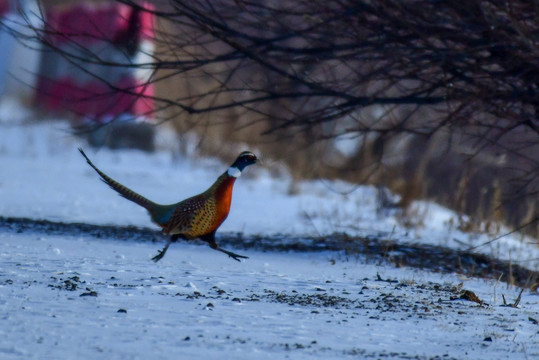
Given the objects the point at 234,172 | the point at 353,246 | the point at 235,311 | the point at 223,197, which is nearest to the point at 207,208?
the point at 223,197

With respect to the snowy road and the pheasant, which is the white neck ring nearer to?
the pheasant

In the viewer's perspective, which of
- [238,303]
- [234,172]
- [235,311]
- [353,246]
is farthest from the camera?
[353,246]

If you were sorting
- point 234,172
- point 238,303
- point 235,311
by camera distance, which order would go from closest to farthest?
1. point 235,311
2. point 238,303
3. point 234,172

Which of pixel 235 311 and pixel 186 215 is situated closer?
pixel 235 311

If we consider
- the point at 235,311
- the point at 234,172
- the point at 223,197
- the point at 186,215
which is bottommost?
the point at 235,311

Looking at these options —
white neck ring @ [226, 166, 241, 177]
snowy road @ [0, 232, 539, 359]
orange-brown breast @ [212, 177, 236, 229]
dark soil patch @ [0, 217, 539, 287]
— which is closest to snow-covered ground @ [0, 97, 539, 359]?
snowy road @ [0, 232, 539, 359]

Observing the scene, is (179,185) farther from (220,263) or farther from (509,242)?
(220,263)

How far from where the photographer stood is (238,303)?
540 cm

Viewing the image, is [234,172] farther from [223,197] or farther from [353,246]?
[353,246]

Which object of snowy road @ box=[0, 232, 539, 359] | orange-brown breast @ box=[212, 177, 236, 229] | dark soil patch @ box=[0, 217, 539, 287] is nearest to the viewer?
snowy road @ box=[0, 232, 539, 359]

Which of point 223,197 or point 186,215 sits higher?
point 223,197

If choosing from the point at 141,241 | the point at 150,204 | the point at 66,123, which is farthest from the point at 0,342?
the point at 66,123

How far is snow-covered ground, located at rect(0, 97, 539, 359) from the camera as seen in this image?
4.41 metres

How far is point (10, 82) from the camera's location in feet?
97.0
